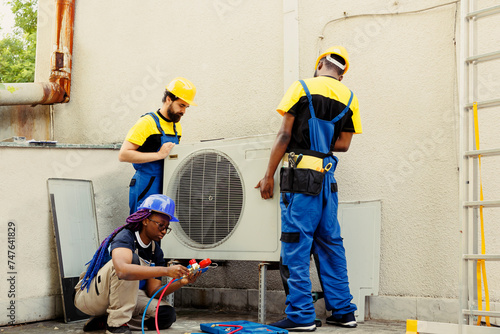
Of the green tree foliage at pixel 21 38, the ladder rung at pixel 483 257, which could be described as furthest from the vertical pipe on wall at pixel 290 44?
the green tree foliage at pixel 21 38

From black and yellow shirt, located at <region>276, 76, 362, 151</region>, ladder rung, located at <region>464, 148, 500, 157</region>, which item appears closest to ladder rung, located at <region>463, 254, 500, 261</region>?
ladder rung, located at <region>464, 148, 500, 157</region>

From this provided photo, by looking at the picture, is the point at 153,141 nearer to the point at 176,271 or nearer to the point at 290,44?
the point at 176,271

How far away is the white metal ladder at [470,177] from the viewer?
271cm

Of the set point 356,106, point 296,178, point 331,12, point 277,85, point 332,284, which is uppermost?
point 331,12

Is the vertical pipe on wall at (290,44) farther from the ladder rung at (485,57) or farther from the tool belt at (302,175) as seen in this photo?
the ladder rung at (485,57)

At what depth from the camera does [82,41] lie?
5605 millimetres

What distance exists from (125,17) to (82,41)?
1.95 ft

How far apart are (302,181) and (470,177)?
98cm

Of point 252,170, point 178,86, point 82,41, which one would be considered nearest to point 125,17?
point 82,41

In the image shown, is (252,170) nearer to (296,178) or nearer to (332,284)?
(296,178)

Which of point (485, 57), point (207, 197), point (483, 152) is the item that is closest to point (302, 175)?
point (207, 197)

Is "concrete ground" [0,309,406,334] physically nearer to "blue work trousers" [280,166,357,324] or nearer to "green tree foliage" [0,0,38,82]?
"blue work trousers" [280,166,357,324]

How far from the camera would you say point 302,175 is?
11.1 feet

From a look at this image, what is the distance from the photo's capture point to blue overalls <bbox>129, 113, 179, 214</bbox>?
3.99 meters
